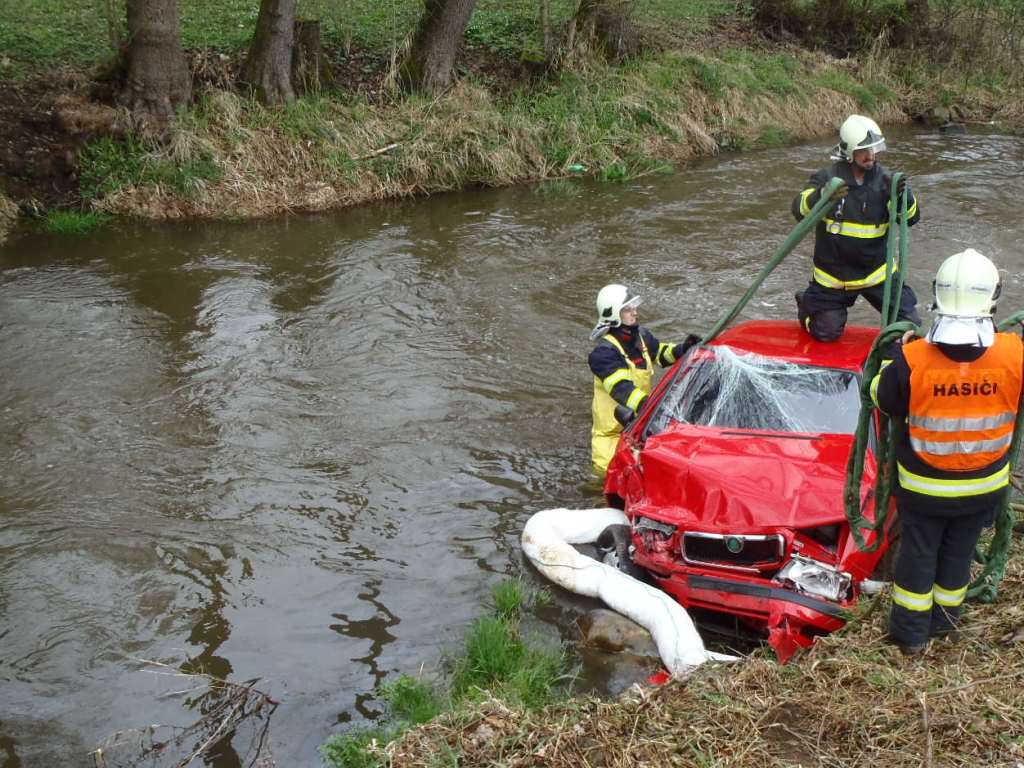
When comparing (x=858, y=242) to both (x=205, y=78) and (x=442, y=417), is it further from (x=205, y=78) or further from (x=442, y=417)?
(x=205, y=78)

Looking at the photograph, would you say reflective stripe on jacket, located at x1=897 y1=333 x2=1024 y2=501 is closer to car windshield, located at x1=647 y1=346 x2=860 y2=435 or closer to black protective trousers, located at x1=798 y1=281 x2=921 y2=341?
car windshield, located at x1=647 y1=346 x2=860 y2=435

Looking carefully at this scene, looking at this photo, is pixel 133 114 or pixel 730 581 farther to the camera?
pixel 133 114

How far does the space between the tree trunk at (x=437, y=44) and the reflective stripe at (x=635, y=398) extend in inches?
458

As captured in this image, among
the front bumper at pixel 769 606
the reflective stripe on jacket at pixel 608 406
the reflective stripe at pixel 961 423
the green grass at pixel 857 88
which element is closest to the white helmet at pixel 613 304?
the reflective stripe on jacket at pixel 608 406

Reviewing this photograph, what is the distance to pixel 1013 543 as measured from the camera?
571 cm

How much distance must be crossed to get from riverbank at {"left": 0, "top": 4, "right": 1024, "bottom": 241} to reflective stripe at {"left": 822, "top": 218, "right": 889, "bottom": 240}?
9.42 m

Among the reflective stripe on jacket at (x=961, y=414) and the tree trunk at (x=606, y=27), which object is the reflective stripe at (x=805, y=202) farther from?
the tree trunk at (x=606, y=27)

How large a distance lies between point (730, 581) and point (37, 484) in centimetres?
531

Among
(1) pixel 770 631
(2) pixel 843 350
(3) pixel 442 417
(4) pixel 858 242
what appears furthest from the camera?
(3) pixel 442 417

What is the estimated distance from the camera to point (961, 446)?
14.6 feet

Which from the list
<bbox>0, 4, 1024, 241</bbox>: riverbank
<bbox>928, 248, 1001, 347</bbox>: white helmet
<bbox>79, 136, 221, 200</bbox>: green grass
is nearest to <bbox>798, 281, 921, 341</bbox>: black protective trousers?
<bbox>928, 248, 1001, 347</bbox>: white helmet

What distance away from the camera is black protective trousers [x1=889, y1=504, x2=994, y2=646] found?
15.2ft

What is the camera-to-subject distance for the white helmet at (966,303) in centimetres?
430

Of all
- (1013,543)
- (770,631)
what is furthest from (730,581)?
(1013,543)
